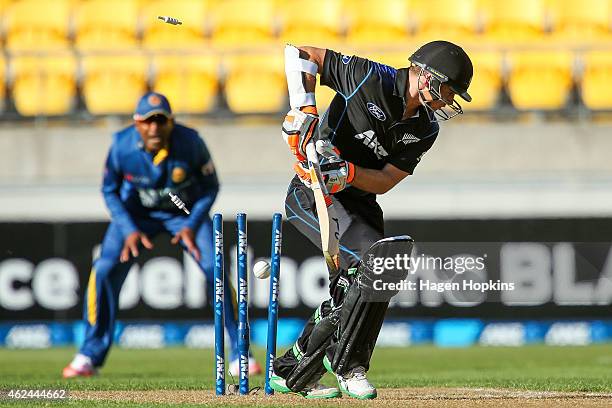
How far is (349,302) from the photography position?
696 cm

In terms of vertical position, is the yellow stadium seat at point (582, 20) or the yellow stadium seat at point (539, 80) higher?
the yellow stadium seat at point (582, 20)

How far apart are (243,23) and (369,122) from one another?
9.70 m

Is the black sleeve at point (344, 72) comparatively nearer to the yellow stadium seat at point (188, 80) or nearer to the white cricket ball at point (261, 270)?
the white cricket ball at point (261, 270)

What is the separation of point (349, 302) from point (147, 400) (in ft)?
4.40


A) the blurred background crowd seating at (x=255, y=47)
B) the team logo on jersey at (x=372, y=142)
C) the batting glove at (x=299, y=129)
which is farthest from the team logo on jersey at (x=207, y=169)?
the blurred background crowd seating at (x=255, y=47)

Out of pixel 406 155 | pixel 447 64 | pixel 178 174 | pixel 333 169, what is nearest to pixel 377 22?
pixel 178 174

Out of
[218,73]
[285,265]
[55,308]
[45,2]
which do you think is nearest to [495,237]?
[285,265]

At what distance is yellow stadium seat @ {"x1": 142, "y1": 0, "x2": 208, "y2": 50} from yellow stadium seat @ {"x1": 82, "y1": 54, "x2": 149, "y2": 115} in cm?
126

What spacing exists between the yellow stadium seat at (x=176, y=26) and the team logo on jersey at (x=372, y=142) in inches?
374

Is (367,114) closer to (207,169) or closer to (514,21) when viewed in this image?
(207,169)

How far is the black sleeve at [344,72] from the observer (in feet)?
23.0

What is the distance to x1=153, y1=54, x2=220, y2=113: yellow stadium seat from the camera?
14.8 meters

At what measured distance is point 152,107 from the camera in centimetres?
1016

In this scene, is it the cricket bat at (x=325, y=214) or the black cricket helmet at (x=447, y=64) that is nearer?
the cricket bat at (x=325, y=214)
